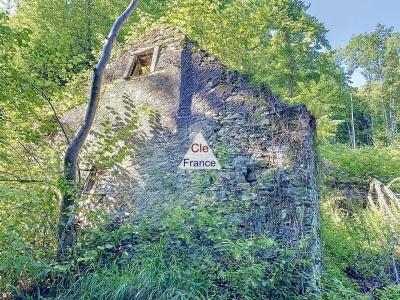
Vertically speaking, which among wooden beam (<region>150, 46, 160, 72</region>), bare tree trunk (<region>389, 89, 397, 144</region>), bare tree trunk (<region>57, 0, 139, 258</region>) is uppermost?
bare tree trunk (<region>389, 89, 397, 144</region>)

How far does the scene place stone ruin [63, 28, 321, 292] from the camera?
4578 mm

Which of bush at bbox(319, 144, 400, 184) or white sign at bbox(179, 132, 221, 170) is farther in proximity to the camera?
bush at bbox(319, 144, 400, 184)

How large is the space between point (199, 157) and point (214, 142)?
0.34 metres

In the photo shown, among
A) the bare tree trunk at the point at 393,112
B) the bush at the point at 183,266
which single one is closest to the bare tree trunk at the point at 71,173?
the bush at the point at 183,266

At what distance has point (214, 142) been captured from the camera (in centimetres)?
527

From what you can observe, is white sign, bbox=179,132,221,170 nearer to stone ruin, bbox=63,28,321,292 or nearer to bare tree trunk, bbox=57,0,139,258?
stone ruin, bbox=63,28,321,292

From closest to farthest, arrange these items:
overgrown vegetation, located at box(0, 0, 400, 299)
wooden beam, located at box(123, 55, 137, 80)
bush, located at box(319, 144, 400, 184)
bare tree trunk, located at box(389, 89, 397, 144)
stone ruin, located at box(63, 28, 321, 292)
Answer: overgrown vegetation, located at box(0, 0, 400, 299), stone ruin, located at box(63, 28, 321, 292), wooden beam, located at box(123, 55, 137, 80), bush, located at box(319, 144, 400, 184), bare tree trunk, located at box(389, 89, 397, 144)

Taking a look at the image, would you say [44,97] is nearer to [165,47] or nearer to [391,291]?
[165,47]

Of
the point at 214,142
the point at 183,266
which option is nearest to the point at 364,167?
the point at 214,142

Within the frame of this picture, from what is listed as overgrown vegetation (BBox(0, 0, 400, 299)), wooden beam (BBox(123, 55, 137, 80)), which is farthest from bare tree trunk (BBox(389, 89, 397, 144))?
wooden beam (BBox(123, 55, 137, 80))

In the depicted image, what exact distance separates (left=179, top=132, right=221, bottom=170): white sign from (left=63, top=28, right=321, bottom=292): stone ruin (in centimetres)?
10

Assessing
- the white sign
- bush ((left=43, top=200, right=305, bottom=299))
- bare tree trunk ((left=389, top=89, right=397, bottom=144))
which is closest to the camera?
bush ((left=43, top=200, right=305, bottom=299))

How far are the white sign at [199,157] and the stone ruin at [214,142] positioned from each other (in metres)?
0.10

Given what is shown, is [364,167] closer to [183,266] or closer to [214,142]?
[214,142]
